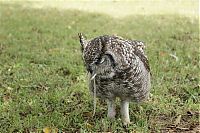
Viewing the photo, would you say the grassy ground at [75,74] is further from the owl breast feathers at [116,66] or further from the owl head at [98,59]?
the owl head at [98,59]

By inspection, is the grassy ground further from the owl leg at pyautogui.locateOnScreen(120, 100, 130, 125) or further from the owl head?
the owl head

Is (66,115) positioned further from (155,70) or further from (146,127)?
(155,70)

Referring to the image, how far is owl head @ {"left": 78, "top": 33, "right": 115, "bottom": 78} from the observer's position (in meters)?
4.05

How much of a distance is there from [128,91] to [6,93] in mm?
2330

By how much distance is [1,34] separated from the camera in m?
9.71

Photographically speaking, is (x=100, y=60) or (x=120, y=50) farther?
(x=120, y=50)

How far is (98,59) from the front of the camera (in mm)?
4039

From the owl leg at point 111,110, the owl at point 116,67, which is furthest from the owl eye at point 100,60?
the owl leg at point 111,110

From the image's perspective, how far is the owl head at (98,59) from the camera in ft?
13.3

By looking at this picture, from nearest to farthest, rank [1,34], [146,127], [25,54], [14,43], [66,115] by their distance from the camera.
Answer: [146,127] → [66,115] → [25,54] → [14,43] → [1,34]

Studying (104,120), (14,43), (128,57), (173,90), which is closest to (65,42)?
(14,43)

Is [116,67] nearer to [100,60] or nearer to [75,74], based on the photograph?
[100,60]

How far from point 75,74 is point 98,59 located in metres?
3.00

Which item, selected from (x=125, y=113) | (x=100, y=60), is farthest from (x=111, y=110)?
(x=100, y=60)
